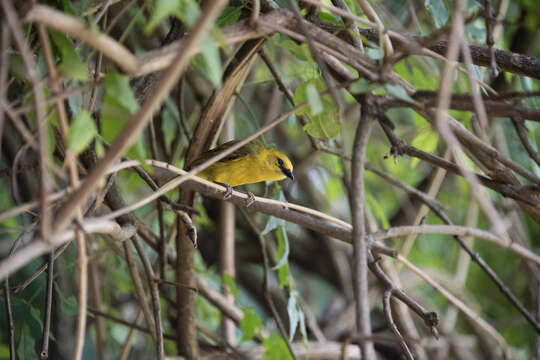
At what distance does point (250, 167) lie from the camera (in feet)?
13.1

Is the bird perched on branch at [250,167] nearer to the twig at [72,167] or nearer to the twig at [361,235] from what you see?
the twig at [361,235]

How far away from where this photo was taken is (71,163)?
1185mm

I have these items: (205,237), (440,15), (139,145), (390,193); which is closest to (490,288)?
(390,193)

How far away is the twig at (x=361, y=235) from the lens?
49.5 inches

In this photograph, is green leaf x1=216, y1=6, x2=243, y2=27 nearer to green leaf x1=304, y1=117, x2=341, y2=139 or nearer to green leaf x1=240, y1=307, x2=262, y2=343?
green leaf x1=304, y1=117, x2=341, y2=139

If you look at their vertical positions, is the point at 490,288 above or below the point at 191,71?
below

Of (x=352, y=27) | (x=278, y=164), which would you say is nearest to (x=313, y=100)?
(x=352, y=27)

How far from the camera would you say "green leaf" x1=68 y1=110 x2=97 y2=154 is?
1046 mm

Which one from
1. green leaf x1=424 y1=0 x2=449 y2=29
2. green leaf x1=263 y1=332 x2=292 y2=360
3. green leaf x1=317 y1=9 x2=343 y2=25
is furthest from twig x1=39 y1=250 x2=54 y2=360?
green leaf x1=424 y1=0 x2=449 y2=29

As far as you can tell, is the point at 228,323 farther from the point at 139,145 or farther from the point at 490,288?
the point at 490,288

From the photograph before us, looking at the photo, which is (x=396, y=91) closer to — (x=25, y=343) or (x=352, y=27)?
(x=352, y=27)

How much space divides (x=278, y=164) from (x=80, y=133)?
2897mm

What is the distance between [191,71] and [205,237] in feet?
6.00

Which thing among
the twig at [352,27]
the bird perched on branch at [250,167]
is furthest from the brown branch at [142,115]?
the bird perched on branch at [250,167]
